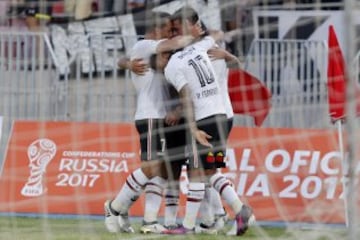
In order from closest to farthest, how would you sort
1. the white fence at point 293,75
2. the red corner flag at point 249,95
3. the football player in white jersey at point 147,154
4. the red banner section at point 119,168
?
the football player in white jersey at point 147,154, the red banner section at point 119,168, the red corner flag at point 249,95, the white fence at point 293,75

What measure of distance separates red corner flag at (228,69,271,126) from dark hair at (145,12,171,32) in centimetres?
108

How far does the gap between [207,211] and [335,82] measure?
4.85 feet

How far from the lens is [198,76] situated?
34.9 ft

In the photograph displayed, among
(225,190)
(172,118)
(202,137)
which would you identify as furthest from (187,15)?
(225,190)

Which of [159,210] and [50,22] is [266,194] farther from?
[50,22]

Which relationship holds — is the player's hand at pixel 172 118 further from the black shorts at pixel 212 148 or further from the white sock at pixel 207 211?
the white sock at pixel 207 211

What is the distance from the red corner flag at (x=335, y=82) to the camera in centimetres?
1038

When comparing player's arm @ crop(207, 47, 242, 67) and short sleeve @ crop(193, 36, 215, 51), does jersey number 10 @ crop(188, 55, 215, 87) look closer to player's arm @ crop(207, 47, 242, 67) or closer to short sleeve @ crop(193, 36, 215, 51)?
short sleeve @ crop(193, 36, 215, 51)

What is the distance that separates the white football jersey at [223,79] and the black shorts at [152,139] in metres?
0.56

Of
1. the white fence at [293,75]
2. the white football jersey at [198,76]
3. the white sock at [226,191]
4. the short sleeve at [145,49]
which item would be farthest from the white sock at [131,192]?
the white fence at [293,75]

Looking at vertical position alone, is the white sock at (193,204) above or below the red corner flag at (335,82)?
below

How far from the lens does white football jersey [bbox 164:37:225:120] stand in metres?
10.6

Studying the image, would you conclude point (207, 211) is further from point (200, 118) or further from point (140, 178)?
point (200, 118)

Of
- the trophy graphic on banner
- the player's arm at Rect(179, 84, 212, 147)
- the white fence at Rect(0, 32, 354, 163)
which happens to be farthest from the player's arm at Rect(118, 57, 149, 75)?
the white fence at Rect(0, 32, 354, 163)
